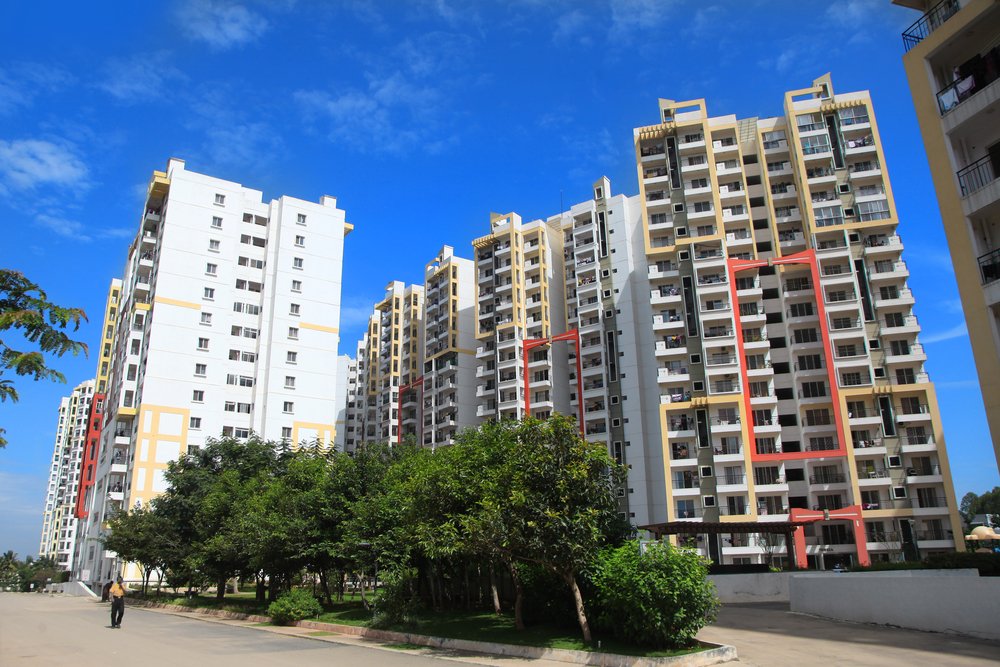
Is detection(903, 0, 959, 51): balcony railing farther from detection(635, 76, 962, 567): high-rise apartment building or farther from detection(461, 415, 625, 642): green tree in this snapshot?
detection(635, 76, 962, 567): high-rise apartment building

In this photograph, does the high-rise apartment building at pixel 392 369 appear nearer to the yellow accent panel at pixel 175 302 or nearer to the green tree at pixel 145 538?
the yellow accent panel at pixel 175 302

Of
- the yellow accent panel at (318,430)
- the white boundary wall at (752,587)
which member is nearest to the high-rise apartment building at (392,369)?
the yellow accent panel at (318,430)

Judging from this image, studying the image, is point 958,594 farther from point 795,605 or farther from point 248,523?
point 248,523

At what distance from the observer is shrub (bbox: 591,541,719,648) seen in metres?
16.7

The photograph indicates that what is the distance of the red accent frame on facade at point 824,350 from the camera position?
61.6 m

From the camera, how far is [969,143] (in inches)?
882

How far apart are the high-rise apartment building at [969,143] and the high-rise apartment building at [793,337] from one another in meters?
41.9

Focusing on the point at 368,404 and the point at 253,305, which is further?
the point at 368,404

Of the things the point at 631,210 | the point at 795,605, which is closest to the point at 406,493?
the point at 795,605

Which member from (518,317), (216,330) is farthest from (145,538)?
(518,317)

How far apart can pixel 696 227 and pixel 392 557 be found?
55.2 meters

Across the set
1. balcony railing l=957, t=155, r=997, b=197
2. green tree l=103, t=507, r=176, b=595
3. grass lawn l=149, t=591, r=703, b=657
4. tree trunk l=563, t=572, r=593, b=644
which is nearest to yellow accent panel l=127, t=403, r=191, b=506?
green tree l=103, t=507, r=176, b=595

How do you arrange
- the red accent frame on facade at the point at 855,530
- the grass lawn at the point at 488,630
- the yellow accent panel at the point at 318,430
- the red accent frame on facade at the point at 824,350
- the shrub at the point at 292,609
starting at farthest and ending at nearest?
the yellow accent panel at the point at 318,430
the red accent frame on facade at the point at 824,350
the red accent frame on facade at the point at 855,530
the shrub at the point at 292,609
the grass lawn at the point at 488,630

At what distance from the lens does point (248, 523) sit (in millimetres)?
31375
